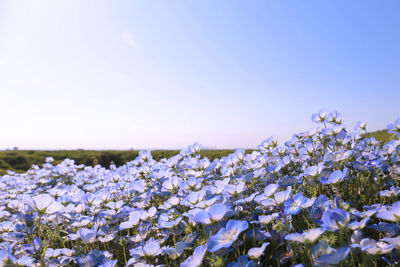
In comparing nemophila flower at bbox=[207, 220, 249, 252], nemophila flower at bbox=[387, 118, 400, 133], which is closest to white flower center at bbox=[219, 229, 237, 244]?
nemophila flower at bbox=[207, 220, 249, 252]

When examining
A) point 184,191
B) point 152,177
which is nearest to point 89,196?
point 152,177

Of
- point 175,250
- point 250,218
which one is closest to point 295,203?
point 250,218

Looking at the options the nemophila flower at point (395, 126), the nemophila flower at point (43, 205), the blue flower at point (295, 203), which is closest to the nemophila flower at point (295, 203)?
the blue flower at point (295, 203)

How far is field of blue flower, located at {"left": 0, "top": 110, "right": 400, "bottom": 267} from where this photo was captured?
4.42 ft

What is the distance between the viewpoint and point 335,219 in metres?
1.24

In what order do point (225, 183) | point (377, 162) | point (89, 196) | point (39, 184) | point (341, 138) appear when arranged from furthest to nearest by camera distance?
1. point (39, 184)
2. point (89, 196)
3. point (341, 138)
4. point (377, 162)
5. point (225, 183)

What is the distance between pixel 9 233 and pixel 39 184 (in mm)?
5700

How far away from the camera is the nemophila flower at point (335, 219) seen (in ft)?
4.04

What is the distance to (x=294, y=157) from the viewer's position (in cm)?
299

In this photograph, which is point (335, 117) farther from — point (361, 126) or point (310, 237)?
point (310, 237)

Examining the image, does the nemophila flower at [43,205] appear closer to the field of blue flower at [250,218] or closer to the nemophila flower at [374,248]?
the field of blue flower at [250,218]

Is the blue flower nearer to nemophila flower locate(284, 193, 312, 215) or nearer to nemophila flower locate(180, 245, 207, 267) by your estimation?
nemophila flower locate(284, 193, 312, 215)

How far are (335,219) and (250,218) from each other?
0.78 m

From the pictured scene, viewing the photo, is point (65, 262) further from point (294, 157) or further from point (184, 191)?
point (294, 157)
